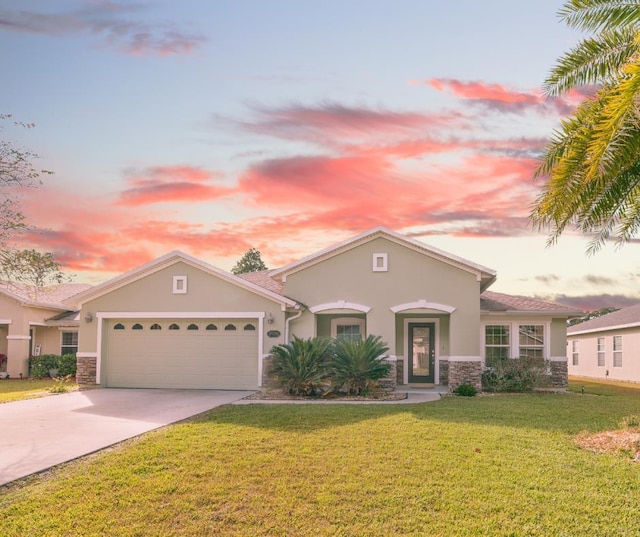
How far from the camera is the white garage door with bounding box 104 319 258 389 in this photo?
19359 mm

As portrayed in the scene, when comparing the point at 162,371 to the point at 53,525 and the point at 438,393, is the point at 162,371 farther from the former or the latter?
the point at 53,525

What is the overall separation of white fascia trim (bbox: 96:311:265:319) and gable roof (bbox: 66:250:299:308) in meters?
0.67

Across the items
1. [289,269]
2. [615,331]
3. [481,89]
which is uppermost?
[481,89]

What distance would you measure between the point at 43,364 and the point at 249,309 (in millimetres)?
11704

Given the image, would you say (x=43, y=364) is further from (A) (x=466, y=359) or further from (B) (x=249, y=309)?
(A) (x=466, y=359)

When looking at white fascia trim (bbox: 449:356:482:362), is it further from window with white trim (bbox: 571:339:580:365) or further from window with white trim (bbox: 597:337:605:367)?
window with white trim (bbox: 571:339:580:365)

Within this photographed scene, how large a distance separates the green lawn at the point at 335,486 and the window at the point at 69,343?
17.3 m

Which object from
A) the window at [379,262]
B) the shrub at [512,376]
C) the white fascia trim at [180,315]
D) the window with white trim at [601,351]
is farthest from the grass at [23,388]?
the window with white trim at [601,351]

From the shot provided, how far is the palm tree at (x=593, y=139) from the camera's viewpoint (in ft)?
31.7

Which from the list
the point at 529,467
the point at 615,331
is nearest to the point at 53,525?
the point at 529,467

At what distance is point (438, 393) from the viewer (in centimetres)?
1886

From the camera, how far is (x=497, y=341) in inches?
850

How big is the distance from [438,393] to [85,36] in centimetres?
1389

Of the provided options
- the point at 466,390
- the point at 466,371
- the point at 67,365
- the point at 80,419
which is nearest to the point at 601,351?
the point at 466,371
